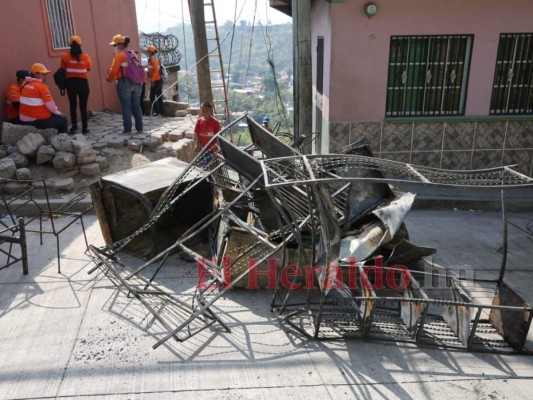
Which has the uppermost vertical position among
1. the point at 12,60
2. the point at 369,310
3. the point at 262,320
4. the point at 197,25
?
the point at 197,25

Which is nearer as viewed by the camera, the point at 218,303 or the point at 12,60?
the point at 218,303

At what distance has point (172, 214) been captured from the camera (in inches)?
241

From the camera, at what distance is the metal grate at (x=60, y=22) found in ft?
32.7

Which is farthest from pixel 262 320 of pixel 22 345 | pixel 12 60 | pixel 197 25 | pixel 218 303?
pixel 12 60

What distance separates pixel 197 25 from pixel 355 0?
312 cm

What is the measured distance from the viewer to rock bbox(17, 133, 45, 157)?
24.9ft

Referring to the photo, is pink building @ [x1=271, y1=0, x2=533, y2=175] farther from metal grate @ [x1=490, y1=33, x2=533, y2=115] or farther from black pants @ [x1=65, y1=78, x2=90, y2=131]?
black pants @ [x1=65, y1=78, x2=90, y2=131]

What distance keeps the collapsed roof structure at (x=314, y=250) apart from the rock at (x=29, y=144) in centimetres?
280

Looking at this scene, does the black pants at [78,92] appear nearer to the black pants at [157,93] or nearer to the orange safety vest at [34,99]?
the orange safety vest at [34,99]

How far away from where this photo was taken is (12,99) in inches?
324

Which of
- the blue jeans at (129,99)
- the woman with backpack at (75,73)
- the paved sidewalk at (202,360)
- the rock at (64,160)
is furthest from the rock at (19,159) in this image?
the paved sidewalk at (202,360)

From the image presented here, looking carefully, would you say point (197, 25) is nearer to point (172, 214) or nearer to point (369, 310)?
point (172, 214)

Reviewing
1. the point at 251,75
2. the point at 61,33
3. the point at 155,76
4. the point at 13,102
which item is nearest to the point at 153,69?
the point at 155,76

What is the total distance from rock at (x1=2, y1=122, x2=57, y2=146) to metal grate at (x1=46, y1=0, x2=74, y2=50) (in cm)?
285
